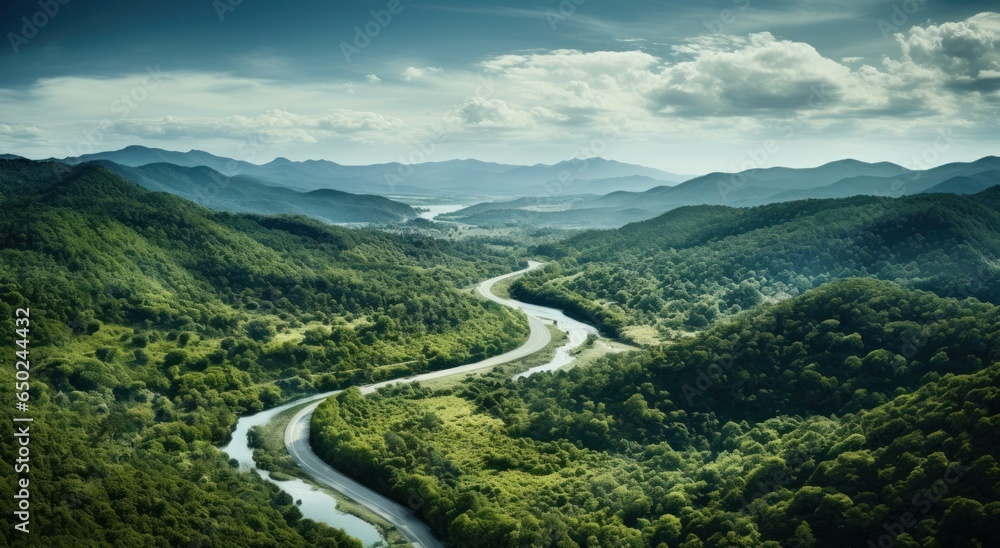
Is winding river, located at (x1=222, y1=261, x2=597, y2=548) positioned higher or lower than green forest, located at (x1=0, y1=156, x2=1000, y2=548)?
lower

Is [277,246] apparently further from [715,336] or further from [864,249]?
[864,249]

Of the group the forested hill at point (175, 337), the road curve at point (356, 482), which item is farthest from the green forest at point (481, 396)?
the road curve at point (356, 482)

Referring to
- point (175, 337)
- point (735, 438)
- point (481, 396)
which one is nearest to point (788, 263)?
point (481, 396)

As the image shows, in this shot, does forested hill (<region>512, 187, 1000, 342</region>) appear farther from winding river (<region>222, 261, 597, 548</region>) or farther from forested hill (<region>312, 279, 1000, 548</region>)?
forested hill (<region>312, 279, 1000, 548</region>)

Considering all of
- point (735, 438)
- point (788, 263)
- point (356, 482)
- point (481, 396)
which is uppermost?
point (788, 263)
